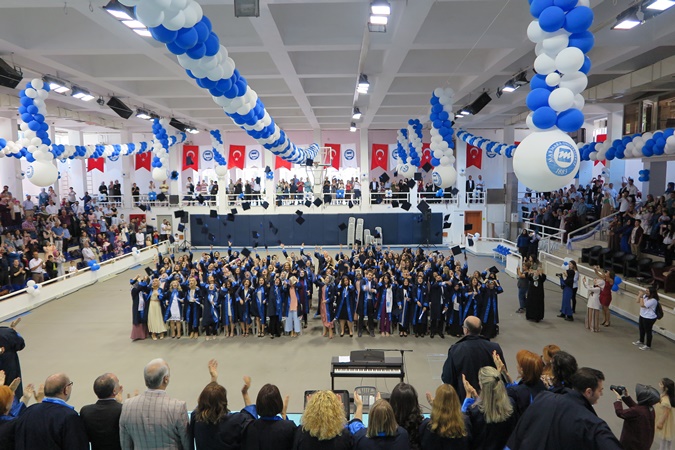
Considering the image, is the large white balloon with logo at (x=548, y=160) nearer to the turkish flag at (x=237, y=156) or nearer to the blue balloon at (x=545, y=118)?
the blue balloon at (x=545, y=118)

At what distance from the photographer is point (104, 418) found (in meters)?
3.61

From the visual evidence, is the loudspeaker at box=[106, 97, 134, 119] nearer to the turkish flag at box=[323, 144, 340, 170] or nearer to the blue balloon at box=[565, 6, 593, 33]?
the turkish flag at box=[323, 144, 340, 170]

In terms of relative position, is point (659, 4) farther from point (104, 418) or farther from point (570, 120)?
point (104, 418)

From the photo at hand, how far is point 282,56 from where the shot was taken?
31.4ft

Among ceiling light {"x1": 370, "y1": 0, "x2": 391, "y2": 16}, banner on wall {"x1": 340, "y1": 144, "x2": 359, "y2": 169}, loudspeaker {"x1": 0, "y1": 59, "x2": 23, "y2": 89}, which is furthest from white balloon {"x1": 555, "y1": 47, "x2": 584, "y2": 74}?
banner on wall {"x1": 340, "y1": 144, "x2": 359, "y2": 169}

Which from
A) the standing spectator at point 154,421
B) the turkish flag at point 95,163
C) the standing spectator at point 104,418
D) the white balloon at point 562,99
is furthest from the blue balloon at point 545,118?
the turkish flag at point 95,163

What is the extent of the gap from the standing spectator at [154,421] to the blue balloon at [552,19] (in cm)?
449

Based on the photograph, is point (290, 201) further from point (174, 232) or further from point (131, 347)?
point (131, 347)

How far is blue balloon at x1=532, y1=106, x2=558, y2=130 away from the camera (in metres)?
4.40

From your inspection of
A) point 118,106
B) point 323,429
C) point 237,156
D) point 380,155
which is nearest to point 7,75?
point 118,106

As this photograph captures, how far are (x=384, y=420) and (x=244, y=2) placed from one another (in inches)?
202

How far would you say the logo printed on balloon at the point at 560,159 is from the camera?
4215 millimetres

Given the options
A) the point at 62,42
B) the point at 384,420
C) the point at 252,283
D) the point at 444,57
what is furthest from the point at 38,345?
the point at 444,57

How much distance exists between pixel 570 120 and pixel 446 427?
305 centimetres
